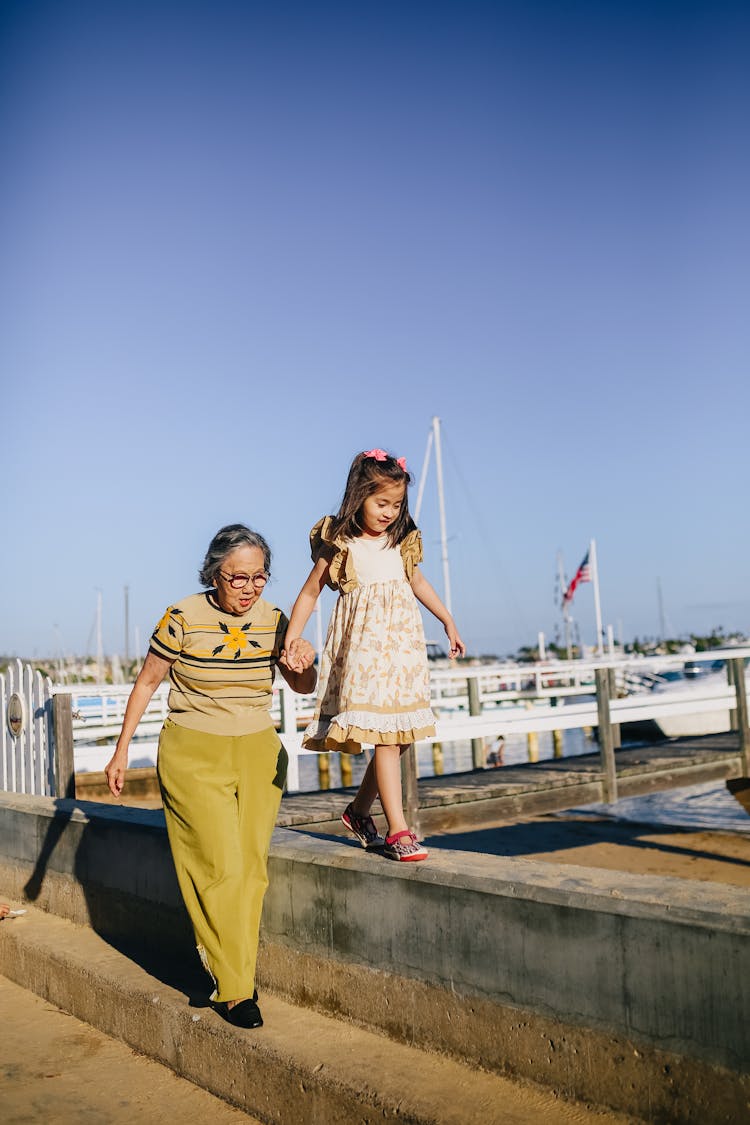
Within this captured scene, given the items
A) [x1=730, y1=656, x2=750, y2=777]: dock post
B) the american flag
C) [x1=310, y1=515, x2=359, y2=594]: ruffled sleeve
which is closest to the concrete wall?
[x1=310, y1=515, x2=359, y2=594]: ruffled sleeve

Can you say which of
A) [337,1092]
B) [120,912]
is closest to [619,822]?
[120,912]

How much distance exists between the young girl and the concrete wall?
33cm

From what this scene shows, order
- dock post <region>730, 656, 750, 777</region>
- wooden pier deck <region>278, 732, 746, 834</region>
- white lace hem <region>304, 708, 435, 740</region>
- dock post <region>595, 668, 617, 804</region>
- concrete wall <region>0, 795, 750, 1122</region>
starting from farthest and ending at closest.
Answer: dock post <region>730, 656, 750, 777</region>, dock post <region>595, 668, 617, 804</region>, wooden pier deck <region>278, 732, 746, 834</region>, white lace hem <region>304, 708, 435, 740</region>, concrete wall <region>0, 795, 750, 1122</region>

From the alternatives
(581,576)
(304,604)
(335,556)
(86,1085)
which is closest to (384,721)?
(304,604)

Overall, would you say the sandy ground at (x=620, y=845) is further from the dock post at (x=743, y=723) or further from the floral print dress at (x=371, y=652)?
the floral print dress at (x=371, y=652)

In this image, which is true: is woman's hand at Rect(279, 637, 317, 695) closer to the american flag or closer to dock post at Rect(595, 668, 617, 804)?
dock post at Rect(595, 668, 617, 804)

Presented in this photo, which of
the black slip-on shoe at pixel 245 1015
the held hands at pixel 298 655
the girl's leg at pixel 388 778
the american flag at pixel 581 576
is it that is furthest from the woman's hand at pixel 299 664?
the american flag at pixel 581 576

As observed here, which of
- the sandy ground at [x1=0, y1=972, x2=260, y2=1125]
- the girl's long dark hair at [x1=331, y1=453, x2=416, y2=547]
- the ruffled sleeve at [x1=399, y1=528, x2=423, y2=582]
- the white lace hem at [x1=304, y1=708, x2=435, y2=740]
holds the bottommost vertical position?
the sandy ground at [x1=0, y1=972, x2=260, y2=1125]

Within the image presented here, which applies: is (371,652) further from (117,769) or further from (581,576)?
(581,576)

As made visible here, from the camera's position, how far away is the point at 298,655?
3758mm

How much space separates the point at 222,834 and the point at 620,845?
42.3 ft

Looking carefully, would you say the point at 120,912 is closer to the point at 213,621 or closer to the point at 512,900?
the point at 213,621

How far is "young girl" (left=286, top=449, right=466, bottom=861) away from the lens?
376cm

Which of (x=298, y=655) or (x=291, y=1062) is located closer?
(x=291, y=1062)
